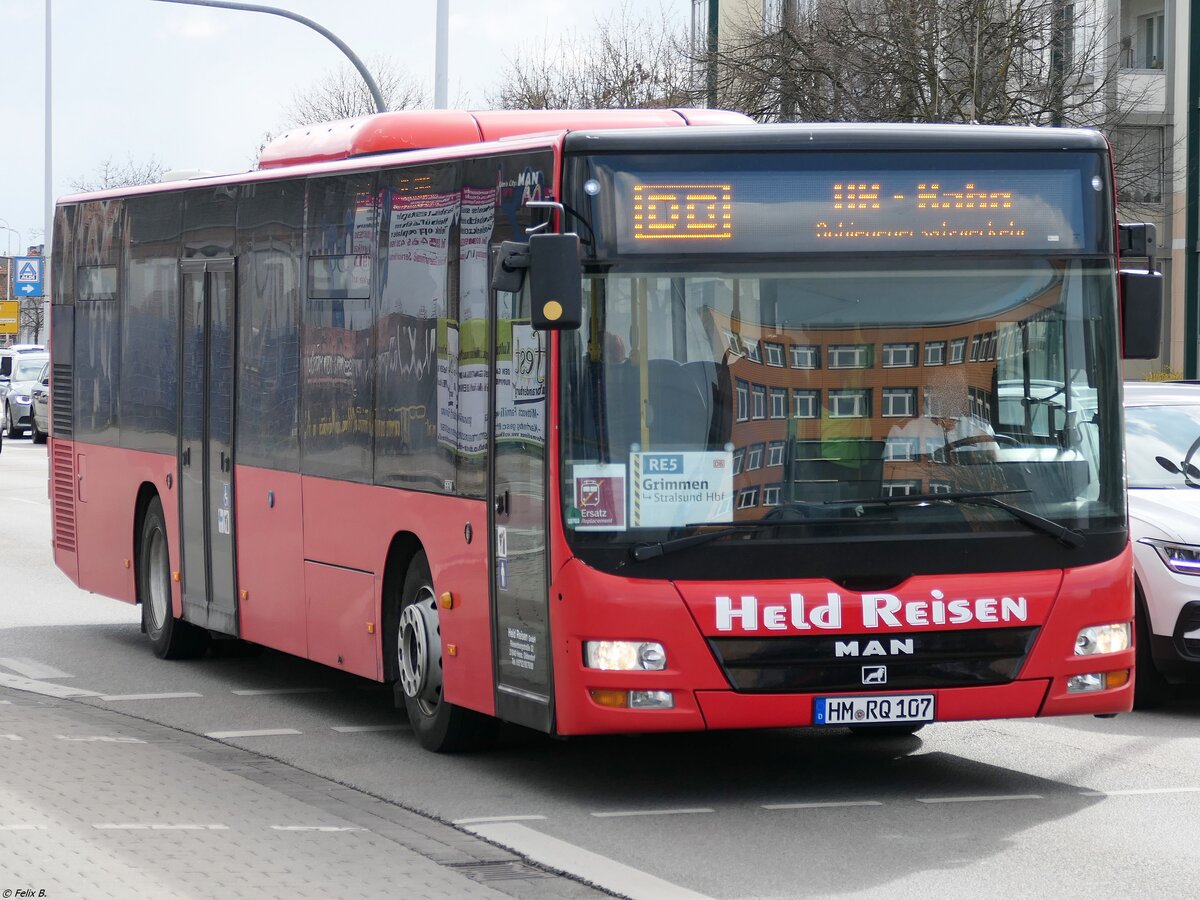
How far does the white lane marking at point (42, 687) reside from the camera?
39.0 ft

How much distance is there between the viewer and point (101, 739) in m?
9.95

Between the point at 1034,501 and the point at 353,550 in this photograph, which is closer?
the point at 1034,501

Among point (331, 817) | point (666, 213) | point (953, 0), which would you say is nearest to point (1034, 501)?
point (666, 213)

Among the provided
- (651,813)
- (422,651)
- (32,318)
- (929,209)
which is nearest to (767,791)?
(651,813)

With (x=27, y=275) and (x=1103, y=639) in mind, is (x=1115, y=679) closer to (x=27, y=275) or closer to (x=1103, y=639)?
(x=1103, y=639)

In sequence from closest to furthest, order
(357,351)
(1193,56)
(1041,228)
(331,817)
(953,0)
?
(331,817), (1041,228), (357,351), (953,0), (1193,56)

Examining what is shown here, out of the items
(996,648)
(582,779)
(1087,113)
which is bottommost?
(582,779)

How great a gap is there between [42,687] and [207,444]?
1701 mm

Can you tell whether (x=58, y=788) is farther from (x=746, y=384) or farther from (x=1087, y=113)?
(x=1087, y=113)

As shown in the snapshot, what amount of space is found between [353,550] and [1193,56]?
38526 mm

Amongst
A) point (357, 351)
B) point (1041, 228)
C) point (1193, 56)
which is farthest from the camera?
point (1193, 56)

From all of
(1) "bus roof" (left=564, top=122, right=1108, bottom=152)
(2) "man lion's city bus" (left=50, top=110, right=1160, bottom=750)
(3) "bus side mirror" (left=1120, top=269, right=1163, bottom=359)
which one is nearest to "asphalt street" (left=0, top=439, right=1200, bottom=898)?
(2) "man lion's city bus" (left=50, top=110, right=1160, bottom=750)

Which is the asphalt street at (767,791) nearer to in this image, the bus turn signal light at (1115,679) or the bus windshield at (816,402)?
the bus turn signal light at (1115,679)

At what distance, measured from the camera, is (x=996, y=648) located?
8.51m
